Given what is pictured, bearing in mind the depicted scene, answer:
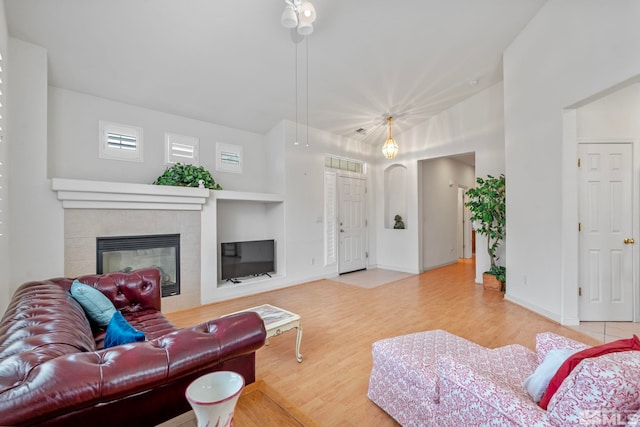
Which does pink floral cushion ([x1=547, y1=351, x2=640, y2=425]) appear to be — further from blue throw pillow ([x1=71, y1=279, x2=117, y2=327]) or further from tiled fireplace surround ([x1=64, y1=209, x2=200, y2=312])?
tiled fireplace surround ([x1=64, y1=209, x2=200, y2=312])

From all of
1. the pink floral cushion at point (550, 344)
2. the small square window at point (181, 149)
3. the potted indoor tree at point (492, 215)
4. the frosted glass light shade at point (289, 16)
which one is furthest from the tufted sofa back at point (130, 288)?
the potted indoor tree at point (492, 215)

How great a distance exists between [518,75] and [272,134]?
4.03m

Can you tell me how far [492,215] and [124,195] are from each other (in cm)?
550

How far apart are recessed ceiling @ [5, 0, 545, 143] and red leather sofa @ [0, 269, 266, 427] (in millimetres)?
2829

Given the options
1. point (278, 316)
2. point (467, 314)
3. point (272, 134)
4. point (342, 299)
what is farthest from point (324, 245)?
point (278, 316)

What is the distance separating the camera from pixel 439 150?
591 cm

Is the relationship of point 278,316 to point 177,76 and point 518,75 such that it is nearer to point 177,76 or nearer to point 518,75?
point 177,76

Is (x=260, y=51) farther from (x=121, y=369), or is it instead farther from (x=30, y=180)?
(x=121, y=369)

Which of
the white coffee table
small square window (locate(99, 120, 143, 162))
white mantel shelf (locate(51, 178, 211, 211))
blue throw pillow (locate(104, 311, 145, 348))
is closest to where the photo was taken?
blue throw pillow (locate(104, 311, 145, 348))

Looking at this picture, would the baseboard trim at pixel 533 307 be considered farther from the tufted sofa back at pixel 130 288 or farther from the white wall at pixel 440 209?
the tufted sofa back at pixel 130 288

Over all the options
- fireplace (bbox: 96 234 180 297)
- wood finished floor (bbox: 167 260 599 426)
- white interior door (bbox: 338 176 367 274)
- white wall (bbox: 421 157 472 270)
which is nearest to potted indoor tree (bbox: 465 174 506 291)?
wood finished floor (bbox: 167 260 599 426)

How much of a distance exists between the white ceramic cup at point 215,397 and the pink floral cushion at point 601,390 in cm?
109

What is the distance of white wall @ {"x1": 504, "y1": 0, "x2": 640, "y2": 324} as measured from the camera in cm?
276

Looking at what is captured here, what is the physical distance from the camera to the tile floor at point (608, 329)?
9.77ft
